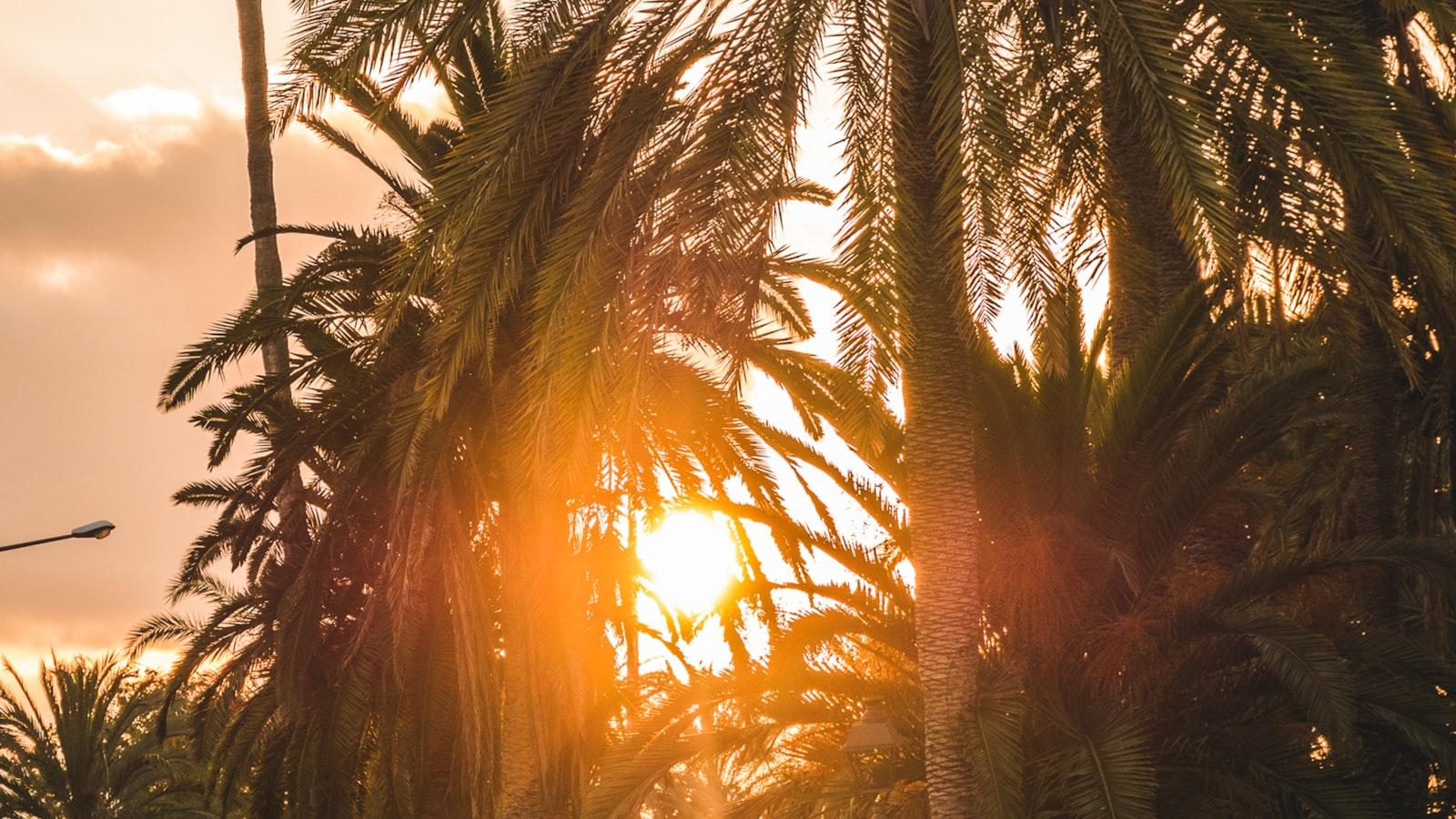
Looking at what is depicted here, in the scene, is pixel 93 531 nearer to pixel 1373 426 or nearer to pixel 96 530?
pixel 96 530

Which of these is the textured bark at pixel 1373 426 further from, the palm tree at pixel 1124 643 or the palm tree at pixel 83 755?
the palm tree at pixel 83 755

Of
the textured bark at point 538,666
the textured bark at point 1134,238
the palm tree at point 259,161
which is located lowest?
the textured bark at point 538,666

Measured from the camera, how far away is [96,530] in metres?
18.9

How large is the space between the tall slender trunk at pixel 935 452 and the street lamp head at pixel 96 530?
11.7m

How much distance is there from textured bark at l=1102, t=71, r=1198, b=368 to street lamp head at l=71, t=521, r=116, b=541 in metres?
12.2

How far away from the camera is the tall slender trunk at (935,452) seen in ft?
34.7

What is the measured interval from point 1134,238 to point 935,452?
3.03 m

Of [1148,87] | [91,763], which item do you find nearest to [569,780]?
[1148,87]


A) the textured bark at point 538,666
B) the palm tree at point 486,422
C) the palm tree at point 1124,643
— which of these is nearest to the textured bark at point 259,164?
the palm tree at point 486,422

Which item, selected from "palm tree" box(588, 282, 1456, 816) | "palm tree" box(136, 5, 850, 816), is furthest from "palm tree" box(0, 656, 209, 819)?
"palm tree" box(588, 282, 1456, 816)

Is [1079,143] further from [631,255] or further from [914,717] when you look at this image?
[914,717]

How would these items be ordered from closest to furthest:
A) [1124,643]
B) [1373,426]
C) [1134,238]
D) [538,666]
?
[1134,238], [1124,643], [1373,426], [538,666]

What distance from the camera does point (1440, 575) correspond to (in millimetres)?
12438

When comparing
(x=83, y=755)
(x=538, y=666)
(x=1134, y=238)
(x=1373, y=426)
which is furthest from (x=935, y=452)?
(x=83, y=755)
